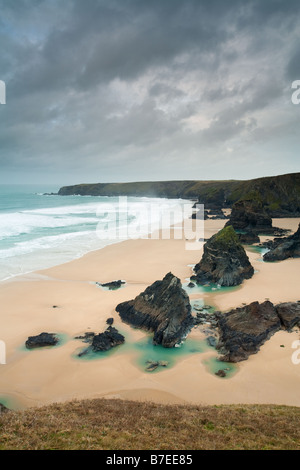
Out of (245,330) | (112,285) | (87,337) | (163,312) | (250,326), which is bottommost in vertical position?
(87,337)

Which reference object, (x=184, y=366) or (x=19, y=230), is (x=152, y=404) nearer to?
(x=184, y=366)

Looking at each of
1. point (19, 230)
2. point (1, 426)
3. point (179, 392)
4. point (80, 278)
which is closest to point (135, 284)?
point (80, 278)

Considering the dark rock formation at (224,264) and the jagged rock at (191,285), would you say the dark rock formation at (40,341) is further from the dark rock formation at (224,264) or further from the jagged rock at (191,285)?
the dark rock formation at (224,264)

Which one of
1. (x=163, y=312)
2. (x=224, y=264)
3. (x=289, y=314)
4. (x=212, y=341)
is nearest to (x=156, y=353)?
(x=163, y=312)

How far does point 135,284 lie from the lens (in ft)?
92.2

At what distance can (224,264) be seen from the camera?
2842 cm

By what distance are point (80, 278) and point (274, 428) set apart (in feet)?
76.4

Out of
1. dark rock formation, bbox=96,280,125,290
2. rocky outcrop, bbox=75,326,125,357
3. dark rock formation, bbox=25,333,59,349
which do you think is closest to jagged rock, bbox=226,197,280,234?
dark rock formation, bbox=96,280,125,290

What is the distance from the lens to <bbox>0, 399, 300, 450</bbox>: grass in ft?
26.7

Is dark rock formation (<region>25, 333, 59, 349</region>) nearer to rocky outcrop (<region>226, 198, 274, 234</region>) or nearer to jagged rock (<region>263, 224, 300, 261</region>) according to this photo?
jagged rock (<region>263, 224, 300, 261</region>)

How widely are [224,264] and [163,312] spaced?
38.9 feet

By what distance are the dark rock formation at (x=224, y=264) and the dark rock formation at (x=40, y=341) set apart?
15.4 m

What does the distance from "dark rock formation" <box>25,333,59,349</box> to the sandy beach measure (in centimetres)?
44

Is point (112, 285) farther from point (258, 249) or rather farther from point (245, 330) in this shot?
point (258, 249)
